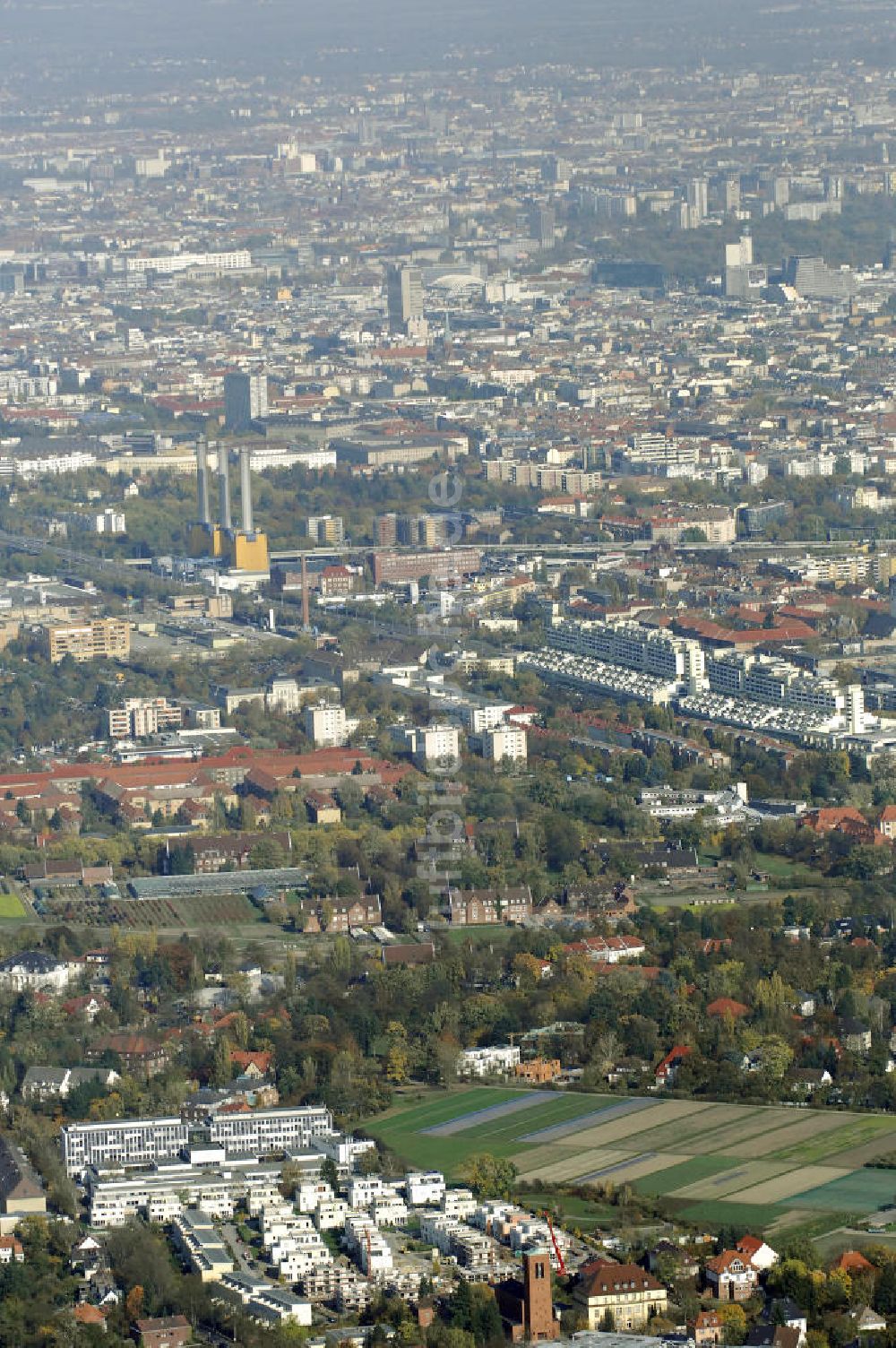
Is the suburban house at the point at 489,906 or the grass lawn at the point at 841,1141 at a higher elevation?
the grass lawn at the point at 841,1141

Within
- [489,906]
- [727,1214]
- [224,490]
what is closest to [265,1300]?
[727,1214]

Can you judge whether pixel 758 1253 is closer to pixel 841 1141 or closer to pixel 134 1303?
pixel 841 1141

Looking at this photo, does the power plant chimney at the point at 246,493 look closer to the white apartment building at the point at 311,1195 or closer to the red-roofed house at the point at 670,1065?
the red-roofed house at the point at 670,1065

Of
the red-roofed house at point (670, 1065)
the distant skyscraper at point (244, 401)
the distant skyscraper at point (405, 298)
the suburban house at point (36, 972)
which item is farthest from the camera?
the distant skyscraper at point (405, 298)

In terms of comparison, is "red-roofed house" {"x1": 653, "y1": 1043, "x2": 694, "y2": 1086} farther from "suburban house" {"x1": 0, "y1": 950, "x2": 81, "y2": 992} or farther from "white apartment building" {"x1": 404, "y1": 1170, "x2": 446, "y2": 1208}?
"suburban house" {"x1": 0, "y1": 950, "x2": 81, "y2": 992}

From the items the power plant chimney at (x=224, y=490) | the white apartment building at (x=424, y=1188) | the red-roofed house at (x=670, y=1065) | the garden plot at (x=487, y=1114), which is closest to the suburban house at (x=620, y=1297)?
the white apartment building at (x=424, y=1188)

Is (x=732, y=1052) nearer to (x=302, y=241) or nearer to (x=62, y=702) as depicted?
(x=62, y=702)
